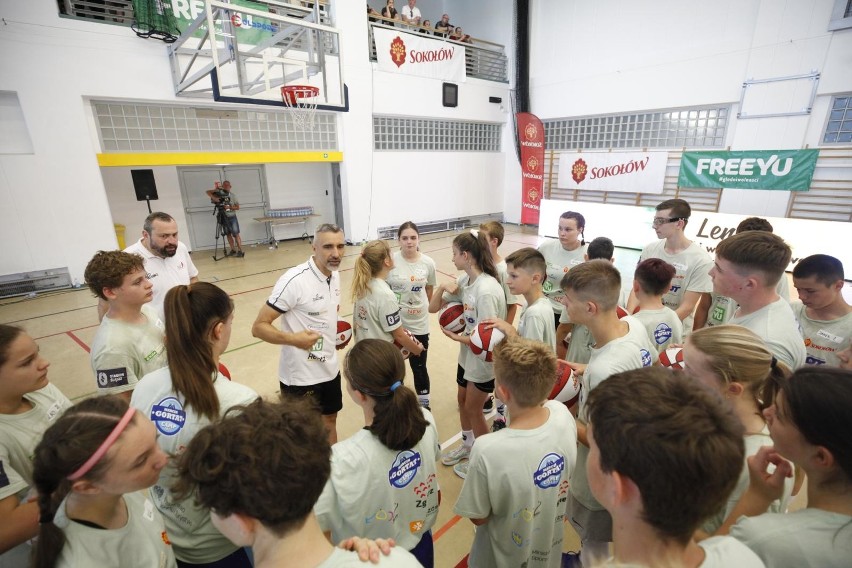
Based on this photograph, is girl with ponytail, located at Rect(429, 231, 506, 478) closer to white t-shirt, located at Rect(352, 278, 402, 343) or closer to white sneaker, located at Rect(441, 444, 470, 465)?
white sneaker, located at Rect(441, 444, 470, 465)

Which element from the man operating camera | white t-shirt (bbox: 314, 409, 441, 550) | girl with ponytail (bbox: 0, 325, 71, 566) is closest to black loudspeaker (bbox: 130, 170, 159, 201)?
the man operating camera

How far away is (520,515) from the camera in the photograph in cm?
→ 167

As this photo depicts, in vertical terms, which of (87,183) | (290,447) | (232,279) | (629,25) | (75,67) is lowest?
(232,279)

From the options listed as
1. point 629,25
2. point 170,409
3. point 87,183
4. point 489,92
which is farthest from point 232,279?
point 629,25

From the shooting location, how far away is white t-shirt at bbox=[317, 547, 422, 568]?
0.95 metres

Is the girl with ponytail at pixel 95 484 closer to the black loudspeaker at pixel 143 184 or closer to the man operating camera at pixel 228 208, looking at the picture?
the man operating camera at pixel 228 208

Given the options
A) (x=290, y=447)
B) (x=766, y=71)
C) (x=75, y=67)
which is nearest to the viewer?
(x=290, y=447)

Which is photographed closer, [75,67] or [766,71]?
[75,67]

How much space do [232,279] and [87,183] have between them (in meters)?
3.10

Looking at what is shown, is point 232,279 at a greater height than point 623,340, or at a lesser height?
lesser

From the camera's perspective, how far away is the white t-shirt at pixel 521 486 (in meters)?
1.61

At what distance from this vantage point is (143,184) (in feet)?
29.3

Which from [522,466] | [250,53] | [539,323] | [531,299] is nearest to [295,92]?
[250,53]

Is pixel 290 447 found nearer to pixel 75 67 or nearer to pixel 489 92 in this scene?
pixel 75 67
